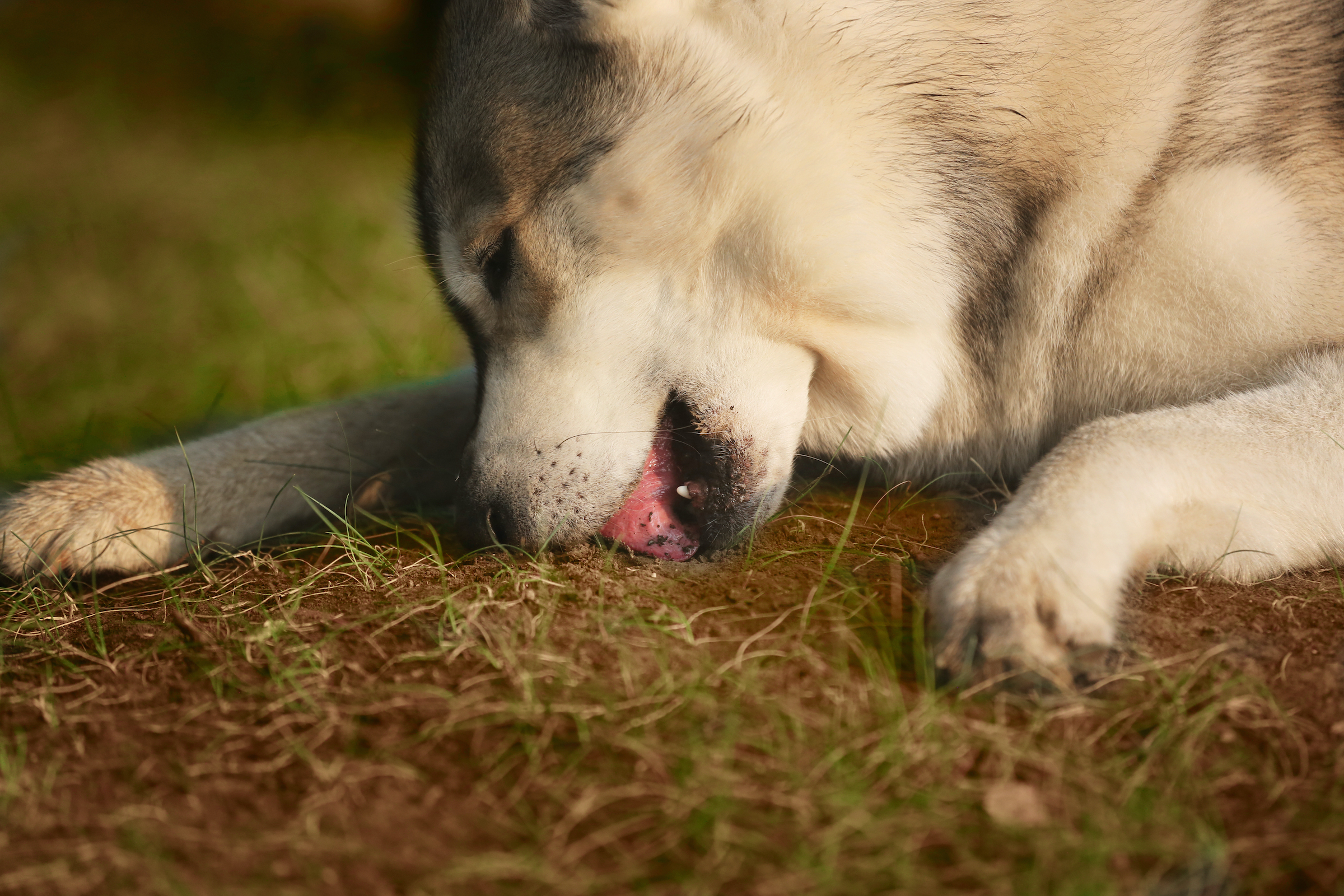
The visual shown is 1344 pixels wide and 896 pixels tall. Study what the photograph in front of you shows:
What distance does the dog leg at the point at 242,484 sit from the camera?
6.42 feet

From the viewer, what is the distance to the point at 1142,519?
1568mm

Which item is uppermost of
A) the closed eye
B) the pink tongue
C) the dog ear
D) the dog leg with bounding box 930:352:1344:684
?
the dog ear

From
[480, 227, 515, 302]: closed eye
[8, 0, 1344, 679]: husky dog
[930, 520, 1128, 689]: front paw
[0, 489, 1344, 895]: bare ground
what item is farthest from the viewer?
[480, 227, 515, 302]: closed eye

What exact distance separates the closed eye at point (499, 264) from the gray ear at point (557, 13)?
44 centimetres

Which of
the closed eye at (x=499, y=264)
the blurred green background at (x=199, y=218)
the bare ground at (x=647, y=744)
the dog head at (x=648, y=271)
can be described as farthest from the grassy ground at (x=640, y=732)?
the blurred green background at (x=199, y=218)

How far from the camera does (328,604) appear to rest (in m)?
1.74

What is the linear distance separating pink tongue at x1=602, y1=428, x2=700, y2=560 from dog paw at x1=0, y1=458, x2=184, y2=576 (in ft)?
3.22

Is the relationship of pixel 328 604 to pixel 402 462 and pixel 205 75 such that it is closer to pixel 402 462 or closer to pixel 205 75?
pixel 402 462

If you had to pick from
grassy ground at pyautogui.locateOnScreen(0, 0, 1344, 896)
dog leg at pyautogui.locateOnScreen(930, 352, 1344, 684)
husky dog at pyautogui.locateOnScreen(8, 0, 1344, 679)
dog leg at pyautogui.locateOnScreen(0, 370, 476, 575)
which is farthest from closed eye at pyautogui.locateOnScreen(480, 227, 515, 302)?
dog leg at pyautogui.locateOnScreen(930, 352, 1344, 684)

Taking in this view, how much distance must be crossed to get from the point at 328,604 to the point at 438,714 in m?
0.51

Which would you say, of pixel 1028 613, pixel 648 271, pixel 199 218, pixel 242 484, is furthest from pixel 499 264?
pixel 199 218

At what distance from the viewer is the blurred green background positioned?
3.65 meters

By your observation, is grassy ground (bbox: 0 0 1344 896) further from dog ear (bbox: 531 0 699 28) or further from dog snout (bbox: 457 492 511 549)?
dog ear (bbox: 531 0 699 28)

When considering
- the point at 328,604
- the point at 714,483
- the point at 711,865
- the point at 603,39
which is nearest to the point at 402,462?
the point at 328,604
